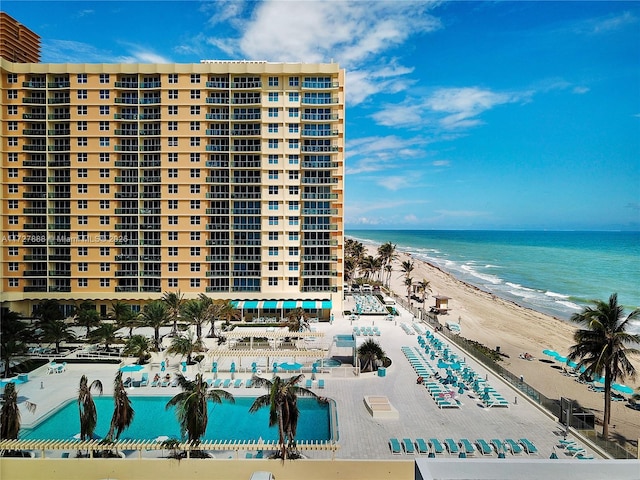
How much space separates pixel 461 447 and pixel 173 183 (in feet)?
134

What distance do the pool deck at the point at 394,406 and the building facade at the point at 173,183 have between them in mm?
17660

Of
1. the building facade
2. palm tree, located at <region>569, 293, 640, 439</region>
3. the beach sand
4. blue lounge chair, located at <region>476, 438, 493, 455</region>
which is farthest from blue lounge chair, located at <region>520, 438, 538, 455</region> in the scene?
the building facade

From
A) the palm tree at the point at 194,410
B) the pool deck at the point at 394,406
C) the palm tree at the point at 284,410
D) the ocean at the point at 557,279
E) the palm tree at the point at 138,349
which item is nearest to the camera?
the palm tree at the point at 284,410

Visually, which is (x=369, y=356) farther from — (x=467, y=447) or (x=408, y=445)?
(x=467, y=447)

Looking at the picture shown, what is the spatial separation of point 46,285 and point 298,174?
32752mm

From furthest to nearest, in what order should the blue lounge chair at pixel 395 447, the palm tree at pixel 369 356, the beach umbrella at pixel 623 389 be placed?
1. the palm tree at pixel 369 356
2. the beach umbrella at pixel 623 389
3. the blue lounge chair at pixel 395 447

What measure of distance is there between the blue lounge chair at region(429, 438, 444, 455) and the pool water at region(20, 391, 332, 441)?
5.11 meters

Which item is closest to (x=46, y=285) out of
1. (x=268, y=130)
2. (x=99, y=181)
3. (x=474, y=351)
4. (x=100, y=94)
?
(x=99, y=181)

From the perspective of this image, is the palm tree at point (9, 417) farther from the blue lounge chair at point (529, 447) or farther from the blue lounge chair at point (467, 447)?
the blue lounge chair at point (529, 447)

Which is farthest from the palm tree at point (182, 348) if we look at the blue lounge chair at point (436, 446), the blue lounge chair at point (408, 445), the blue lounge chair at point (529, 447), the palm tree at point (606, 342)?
the palm tree at point (606, 342)

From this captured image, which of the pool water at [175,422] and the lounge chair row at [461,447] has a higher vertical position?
the lounge chair row at [461,447]

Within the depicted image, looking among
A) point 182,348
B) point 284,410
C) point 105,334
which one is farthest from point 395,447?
point 105,334

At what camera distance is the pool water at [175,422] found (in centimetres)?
2153

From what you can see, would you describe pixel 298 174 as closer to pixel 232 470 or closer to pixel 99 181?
pixel 99 181
